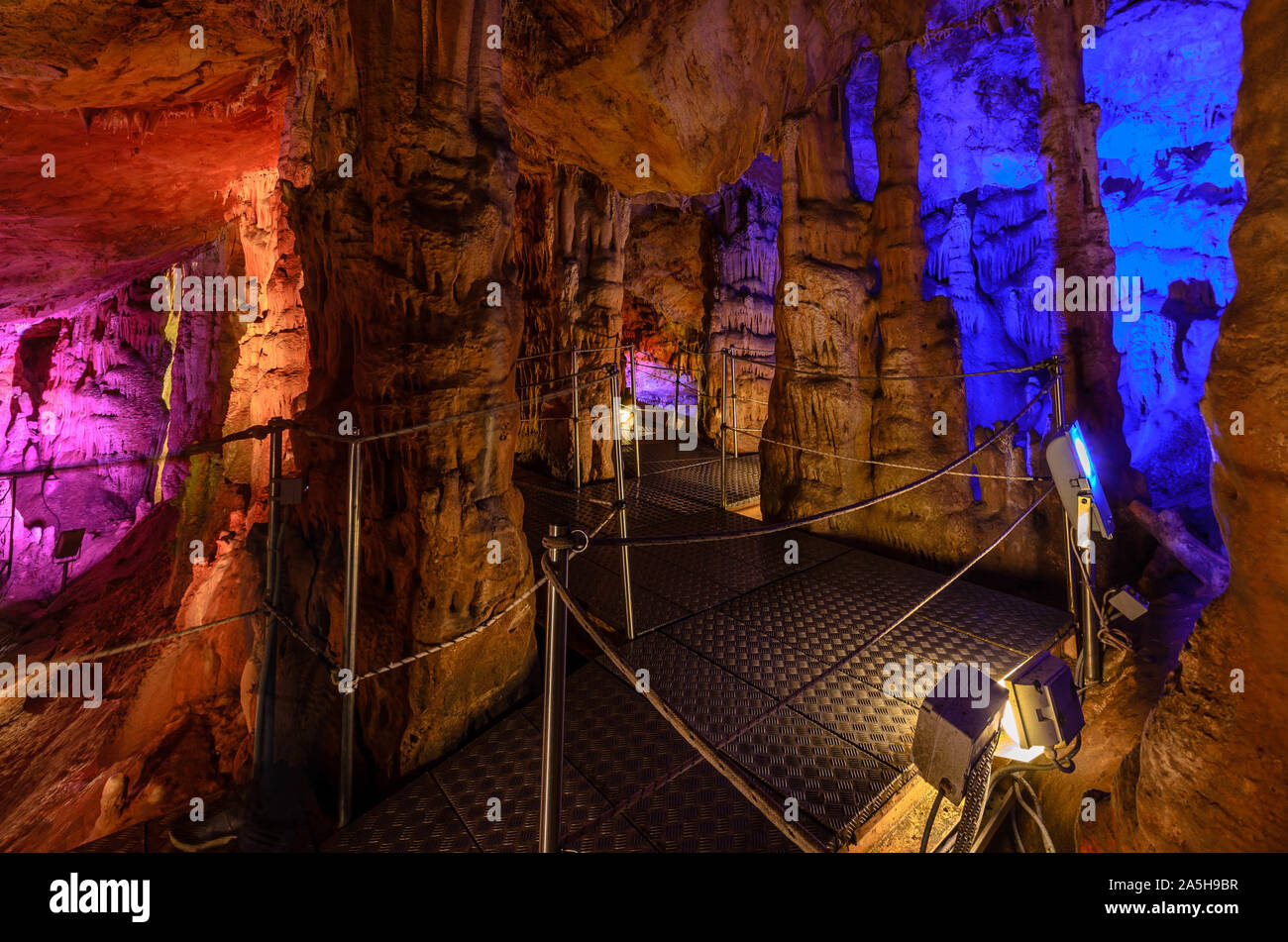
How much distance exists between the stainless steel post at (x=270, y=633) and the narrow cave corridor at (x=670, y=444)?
34 mm

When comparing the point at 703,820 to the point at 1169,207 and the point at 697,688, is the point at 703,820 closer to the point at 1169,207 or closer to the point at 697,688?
the point at 697,688

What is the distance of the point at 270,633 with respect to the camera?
9.12 ft

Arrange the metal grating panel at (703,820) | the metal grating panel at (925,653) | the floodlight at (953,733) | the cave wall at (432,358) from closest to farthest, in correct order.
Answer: the floodlight at (953,733)
the metal grating panel at (703,820)
the cave wall at (432,358)
the metal grating panel at (925,653)

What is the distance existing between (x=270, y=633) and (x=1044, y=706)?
343cm

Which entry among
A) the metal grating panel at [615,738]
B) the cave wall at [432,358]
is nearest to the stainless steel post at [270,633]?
the cave wall at [432,358]

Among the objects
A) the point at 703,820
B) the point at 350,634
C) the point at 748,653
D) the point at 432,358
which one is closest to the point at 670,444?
the point at 748,653

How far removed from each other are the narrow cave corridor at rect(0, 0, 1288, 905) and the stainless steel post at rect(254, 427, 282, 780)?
3cm

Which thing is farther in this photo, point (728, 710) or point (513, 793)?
point (728, 710)

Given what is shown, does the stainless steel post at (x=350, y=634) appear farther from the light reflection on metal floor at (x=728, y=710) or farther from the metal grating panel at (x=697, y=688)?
the metal grating panel at (x=697, y=688)

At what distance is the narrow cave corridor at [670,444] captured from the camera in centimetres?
217

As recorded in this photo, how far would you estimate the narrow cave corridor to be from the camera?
2.17m

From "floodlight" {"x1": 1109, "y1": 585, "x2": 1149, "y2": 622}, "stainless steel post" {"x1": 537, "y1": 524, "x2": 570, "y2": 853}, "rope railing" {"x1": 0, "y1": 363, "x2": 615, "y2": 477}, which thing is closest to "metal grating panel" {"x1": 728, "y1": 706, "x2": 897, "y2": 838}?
"stainless steel post" {"x1": 537, "y1": 524, "x2": 570, "y2": 853}

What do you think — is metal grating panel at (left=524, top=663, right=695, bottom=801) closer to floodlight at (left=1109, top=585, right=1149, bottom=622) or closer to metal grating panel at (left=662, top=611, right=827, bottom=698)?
metal grating panel at (left=662, top=611, right=827, bottom=698)
